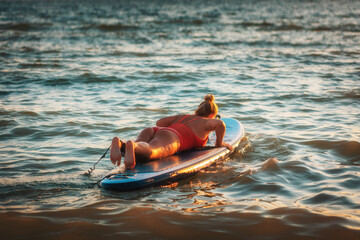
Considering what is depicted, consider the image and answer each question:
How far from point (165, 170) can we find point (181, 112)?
12.6 feet

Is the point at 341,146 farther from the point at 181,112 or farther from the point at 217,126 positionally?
the point at 181,112

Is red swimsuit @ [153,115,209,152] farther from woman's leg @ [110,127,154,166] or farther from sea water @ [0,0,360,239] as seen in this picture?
sea water @ [0,0,360,239]

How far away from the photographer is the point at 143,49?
17781mm

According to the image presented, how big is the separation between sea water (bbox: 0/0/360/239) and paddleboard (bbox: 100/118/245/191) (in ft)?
0.35

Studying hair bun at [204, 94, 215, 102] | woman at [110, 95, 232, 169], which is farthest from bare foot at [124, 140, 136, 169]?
hair bun at [204, 94, 215, 102]

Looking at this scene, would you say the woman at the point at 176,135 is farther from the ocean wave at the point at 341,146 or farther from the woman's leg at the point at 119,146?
the ocean wave at the point at 341,146

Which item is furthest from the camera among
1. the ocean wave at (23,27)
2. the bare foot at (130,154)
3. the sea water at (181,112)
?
the ocean wave at (23,27)

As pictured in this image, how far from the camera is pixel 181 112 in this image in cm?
846

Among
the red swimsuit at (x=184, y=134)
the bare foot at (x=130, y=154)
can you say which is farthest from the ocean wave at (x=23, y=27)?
the bare foot at (x=130, y=154)

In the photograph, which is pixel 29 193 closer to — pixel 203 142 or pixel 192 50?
pixel 203 142

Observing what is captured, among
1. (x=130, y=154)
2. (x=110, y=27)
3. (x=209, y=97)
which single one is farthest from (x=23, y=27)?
(x=130, y=154)

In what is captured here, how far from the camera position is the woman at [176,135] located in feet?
15.9

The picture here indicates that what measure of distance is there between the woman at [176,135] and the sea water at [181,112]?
0.48 m

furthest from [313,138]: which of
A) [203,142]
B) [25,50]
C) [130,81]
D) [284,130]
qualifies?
[25,50]
